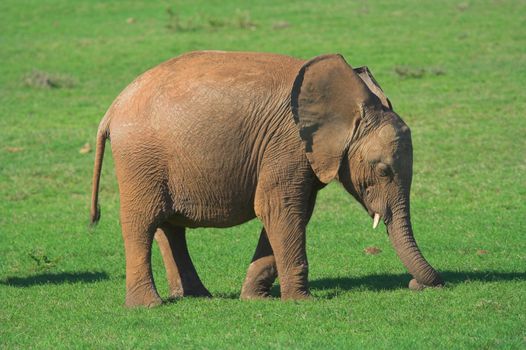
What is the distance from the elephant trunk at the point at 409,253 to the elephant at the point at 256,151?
1cm

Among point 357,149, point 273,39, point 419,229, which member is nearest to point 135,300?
point 357,149

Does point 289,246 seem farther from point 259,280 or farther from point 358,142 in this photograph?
point 358,142

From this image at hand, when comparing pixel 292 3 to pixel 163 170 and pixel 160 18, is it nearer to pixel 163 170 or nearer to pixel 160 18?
pixel 160 18

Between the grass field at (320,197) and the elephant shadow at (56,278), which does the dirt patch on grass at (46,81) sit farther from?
the elephant shadow at (56,278)

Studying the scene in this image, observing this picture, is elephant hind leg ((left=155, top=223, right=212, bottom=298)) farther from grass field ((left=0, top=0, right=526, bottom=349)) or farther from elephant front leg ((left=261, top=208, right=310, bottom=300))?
elephant front leg ((left=261, top=208, right=310, bottom=300))

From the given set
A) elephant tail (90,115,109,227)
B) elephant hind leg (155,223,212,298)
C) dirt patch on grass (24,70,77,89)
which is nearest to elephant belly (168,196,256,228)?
elephant hind leg (155,223,212,298)

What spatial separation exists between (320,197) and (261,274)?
6731mm

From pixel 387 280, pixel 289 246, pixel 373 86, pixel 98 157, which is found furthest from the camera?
pixel 387 280

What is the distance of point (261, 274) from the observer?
12.3m

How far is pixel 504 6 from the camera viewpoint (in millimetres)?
35594

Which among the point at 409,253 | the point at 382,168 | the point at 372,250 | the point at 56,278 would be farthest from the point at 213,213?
the point at 372,250

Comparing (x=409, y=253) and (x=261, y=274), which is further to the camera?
(x=261, y=274)

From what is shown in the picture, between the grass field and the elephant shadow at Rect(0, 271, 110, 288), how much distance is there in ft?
0.15

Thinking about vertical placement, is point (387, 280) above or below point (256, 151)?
below
